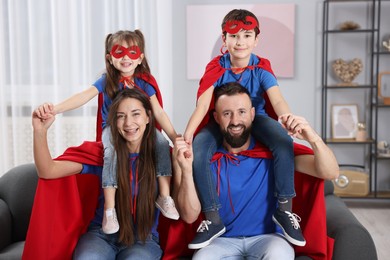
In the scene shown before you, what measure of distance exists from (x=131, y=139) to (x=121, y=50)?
438mm

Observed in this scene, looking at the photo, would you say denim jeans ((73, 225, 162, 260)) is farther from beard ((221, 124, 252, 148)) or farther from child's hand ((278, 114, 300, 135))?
child's hand ((278, 114, 300, 135))

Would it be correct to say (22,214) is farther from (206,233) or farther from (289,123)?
(289,123)

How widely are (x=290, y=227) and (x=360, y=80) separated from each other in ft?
11.7

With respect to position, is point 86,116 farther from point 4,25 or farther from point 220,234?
point 220,234

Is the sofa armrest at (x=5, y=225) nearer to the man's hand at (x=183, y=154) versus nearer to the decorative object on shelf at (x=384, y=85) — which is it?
the man's hand at (x=183, y=154)

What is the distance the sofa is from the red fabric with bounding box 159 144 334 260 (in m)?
0.06

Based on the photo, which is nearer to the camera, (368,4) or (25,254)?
(25,254)

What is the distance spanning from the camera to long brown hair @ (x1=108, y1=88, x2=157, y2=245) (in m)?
2.46

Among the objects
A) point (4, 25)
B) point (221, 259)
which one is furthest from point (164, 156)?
point (4, 25)

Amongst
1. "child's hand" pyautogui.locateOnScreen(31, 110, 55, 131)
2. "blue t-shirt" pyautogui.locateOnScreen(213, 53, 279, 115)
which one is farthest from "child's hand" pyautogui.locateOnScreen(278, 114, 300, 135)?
"child's hand" pyautogui.locateOnScreen(31, 110, 55, 131)

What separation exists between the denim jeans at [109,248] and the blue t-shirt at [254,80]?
850 millimetres

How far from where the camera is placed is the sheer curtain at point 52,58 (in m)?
5.11

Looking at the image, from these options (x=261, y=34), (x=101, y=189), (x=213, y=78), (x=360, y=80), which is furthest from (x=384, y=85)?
(x=101, y=189)

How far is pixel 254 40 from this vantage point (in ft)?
8.80
